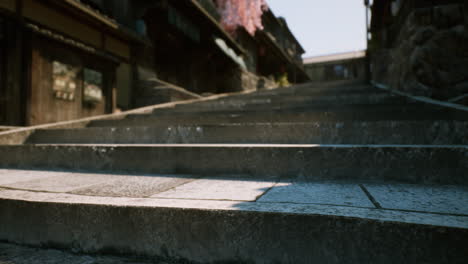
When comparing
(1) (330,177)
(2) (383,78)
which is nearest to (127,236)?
(1) (330,177)

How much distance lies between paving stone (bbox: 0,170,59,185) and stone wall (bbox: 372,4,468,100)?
14.6 ft

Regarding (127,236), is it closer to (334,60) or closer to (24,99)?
(24,99)

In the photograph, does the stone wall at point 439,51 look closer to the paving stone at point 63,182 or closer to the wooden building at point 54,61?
the paving stone at point 63,182

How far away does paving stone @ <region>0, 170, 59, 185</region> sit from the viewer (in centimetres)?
183

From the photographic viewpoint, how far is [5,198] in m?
1.34

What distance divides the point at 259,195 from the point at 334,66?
3449 centimetres

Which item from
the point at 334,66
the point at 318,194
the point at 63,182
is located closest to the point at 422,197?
the point at 318,194

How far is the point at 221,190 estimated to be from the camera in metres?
1.44

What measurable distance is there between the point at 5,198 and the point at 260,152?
152 cm

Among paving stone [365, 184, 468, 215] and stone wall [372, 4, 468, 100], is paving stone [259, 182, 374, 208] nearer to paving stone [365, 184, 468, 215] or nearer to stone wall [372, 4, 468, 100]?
paving stone [365, 184, 468, 215]

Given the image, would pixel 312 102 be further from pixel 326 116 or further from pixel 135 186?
pixel 135 186

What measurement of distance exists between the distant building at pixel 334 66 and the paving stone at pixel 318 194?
108 feet

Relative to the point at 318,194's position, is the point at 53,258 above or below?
below

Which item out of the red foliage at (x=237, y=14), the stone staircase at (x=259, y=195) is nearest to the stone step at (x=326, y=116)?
the stone staircase at (x=259, y=195)
